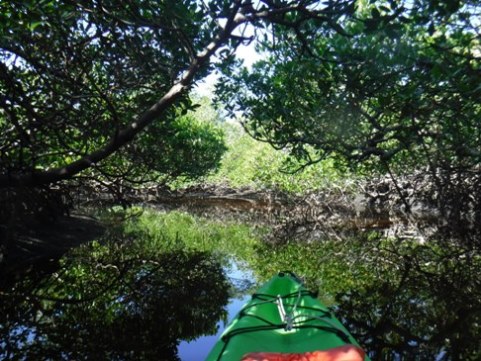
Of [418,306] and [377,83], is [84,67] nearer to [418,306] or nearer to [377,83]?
[377,83]

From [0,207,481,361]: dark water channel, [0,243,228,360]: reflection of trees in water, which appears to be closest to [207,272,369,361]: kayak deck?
[0,207,481,361]: dark water channel

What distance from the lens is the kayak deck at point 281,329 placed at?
269cm

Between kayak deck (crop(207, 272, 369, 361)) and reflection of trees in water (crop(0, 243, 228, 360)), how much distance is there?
63 centimetres

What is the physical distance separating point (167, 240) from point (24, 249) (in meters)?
2.89

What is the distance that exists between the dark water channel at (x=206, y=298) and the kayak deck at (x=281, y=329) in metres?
0.47

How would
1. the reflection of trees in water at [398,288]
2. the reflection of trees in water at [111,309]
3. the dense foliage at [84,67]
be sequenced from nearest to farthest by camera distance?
the reflection of trees in water at [111,309] → the reflection of trees in water at [398,288] → the dense foliage at [84,67]

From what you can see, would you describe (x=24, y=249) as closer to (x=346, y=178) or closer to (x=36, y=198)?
(x=36, y=198)

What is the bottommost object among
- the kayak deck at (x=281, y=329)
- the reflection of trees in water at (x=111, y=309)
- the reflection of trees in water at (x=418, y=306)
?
the reflection of trees in water at (x=418, y=306)

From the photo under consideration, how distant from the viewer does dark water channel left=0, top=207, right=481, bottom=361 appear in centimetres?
335

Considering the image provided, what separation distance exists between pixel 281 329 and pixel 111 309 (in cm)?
192

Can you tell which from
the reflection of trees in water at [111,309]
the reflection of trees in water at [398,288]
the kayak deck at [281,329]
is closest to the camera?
the kayak deck at [281,329]

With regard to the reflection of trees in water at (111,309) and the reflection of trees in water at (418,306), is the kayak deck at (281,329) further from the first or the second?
the reflection of trees in water at (111,309)

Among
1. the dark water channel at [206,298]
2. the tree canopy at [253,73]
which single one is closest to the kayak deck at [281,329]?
the dark water channel at [206,298]

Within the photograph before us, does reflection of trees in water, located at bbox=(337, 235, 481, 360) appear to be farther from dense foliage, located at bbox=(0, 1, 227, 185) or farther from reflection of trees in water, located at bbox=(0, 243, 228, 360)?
dense foliage, located at bbox=(0, 1, 227, 185)
